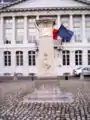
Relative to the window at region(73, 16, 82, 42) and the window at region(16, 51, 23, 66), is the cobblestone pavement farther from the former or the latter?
the window at region(73, 16, 82, 42)

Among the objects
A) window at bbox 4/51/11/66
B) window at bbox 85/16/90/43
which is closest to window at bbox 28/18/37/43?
window at bbox 4/51/11/66

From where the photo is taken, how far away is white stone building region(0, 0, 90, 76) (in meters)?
57.4

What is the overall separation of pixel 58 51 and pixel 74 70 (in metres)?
5.19

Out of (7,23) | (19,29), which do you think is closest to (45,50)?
(19,29)

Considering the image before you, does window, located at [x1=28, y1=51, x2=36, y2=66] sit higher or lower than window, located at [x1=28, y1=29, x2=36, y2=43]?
lower

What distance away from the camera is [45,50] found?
16.0m

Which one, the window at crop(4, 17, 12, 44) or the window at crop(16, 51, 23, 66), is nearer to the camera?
the window at crop(16, 51, 23, 66)

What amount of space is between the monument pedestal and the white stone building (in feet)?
134

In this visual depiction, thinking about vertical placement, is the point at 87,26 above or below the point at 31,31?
above

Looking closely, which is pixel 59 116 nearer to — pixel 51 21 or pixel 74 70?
pixel 51 21

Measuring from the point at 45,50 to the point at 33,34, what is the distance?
142 ft

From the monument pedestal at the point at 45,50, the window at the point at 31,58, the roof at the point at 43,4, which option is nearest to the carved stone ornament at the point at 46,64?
the monument pedestal at the point at 45,50

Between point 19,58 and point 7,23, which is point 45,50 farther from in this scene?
point 7,23

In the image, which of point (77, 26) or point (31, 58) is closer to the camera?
point (31, 58)
